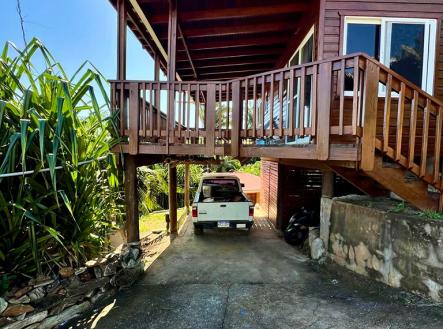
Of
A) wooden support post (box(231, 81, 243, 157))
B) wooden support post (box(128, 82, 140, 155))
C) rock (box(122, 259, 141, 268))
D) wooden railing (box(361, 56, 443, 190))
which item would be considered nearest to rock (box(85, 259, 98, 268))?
rock (box(122, 259, 141, 268))

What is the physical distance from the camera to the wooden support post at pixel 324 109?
305 centimetres

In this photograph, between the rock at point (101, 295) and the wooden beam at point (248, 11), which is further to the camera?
the wooden beam at point (248, 11)

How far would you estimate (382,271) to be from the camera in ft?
→ 12.0

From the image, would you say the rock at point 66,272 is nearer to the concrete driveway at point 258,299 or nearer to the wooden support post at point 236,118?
the concrete driveway at point 258,299

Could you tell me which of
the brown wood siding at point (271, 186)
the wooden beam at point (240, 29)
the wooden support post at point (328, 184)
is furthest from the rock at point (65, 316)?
the brown wood siding at point (271, 186)

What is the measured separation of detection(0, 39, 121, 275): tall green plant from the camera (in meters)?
2.77

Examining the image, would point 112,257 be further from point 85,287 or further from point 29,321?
point 29,321

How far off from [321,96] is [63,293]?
373 centimetres

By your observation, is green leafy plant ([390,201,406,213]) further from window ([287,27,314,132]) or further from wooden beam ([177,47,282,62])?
wooden beam ([177,47,282,62])

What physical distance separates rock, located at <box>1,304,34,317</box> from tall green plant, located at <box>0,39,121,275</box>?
0.35 m

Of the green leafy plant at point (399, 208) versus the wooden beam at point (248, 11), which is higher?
the wooden beam at point (248, 11)

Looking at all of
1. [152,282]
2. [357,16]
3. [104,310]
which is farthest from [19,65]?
[357,16]

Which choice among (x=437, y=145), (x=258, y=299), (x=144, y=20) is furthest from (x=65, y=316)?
(x=144, y=20)

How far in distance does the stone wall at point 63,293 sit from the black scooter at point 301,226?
3592 mm
